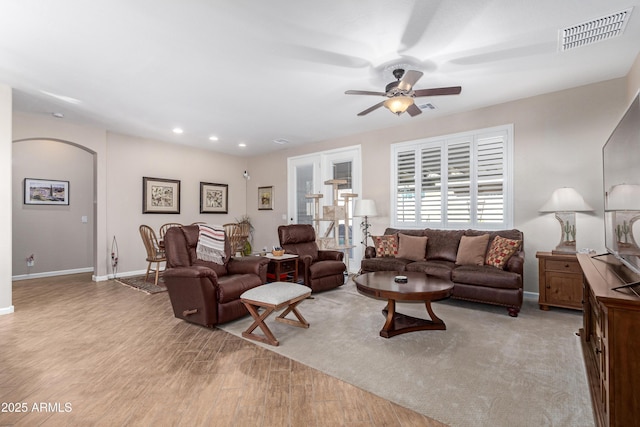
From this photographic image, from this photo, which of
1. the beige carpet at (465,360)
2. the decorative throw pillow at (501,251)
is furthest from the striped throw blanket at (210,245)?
the decorative throw pillow at (501,251)

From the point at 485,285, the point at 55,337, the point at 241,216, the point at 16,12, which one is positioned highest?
the point at 16,12

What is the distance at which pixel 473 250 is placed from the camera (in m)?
4.11

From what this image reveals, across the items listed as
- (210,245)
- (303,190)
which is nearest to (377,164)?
(303,190)

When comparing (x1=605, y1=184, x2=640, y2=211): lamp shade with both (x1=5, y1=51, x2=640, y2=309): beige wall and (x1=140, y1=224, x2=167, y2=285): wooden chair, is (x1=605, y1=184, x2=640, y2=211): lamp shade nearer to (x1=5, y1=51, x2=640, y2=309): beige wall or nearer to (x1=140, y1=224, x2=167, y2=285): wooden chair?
(x1=5, y1=51, x2=640, y2=309): beige wall

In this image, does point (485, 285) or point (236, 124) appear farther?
point (236, 124)

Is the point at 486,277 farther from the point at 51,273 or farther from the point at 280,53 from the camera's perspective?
the point at 51,273

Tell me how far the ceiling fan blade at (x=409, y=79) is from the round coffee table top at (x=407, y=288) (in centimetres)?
191

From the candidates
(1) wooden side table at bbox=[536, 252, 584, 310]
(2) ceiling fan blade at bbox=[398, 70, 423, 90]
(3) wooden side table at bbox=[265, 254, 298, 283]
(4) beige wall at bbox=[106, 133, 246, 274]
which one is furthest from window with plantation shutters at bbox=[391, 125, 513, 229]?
(4) beige wall at bbox=[106, 133, 246, 274]

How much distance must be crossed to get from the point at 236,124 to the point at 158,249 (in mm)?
2595

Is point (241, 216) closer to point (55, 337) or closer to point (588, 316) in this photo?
point (55, 337)

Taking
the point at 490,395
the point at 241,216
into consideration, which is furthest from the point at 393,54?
the point at 241,216

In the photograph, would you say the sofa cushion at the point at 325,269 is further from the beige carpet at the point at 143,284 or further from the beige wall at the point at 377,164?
the beige carpet at the point at 143,284

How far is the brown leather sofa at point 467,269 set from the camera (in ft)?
11.4

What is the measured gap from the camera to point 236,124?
5355mm
